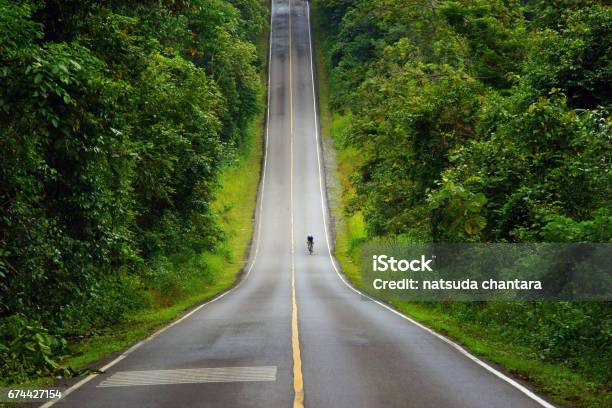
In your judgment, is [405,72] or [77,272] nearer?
[77,272]

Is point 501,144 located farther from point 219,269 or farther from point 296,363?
point 219,269

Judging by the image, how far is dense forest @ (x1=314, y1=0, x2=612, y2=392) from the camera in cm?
1570

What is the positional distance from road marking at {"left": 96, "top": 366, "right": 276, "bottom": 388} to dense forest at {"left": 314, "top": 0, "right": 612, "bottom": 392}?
613 cm

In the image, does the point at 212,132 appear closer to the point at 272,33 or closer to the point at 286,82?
the point at 286,82

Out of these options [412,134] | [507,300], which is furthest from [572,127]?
[412,134]

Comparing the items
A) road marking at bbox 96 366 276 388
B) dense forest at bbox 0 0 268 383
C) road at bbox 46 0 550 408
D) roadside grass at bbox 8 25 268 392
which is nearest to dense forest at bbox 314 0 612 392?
road at bbox 46 0 550 408

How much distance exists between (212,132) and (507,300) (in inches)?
685

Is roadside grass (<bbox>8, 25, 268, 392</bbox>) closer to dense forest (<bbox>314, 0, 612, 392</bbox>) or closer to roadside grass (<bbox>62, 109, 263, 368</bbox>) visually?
roadside grass (<bbox>62, 109, 263, 368</bbox>)

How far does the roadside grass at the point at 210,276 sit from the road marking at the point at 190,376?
1224 mm

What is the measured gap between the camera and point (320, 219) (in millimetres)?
59094

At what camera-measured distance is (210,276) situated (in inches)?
1532

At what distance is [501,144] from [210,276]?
2203 cm

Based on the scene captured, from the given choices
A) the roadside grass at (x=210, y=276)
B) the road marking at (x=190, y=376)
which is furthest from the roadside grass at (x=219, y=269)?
the road marking at (x=190, y=376)

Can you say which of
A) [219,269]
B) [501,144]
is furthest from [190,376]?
[219,269]
